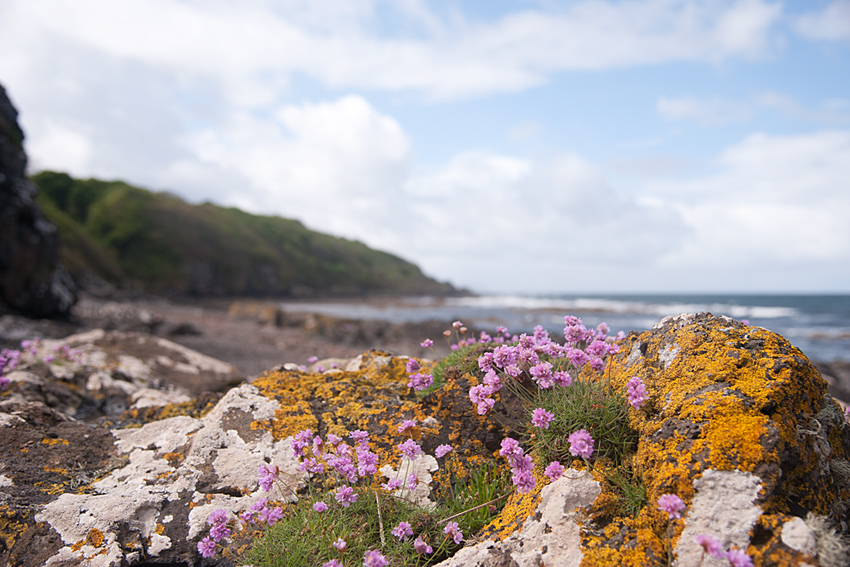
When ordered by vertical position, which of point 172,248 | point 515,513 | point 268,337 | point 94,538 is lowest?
point 268,337

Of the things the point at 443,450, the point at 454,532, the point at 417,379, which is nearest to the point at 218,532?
the point at 454,532

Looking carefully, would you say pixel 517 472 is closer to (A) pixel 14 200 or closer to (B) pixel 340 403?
(B) pixel 340 403

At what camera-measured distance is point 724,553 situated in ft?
6.75

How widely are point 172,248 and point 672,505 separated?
89.2 m

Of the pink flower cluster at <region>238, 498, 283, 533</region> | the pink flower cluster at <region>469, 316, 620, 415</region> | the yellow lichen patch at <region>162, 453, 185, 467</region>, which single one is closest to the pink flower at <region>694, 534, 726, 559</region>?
the pink flower cluster at <region>469, 316, 620, 415</region>

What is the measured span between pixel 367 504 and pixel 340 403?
130cm

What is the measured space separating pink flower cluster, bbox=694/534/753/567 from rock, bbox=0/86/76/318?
19.8 m

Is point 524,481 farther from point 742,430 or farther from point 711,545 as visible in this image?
point 742,430

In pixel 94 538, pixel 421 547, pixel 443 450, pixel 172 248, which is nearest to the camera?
pixel 421 547

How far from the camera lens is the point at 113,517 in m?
3.18

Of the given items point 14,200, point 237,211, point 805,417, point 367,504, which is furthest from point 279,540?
point 237,211

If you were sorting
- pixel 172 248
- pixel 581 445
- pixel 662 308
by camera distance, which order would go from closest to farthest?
pixel 581 445
pixel 662 308
pixel 172 248

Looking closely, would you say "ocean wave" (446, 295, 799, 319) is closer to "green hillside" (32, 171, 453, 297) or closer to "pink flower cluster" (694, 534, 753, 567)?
"pink flower cluster" (694, 534, 753, 567)

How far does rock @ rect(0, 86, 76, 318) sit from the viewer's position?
15.1 m
